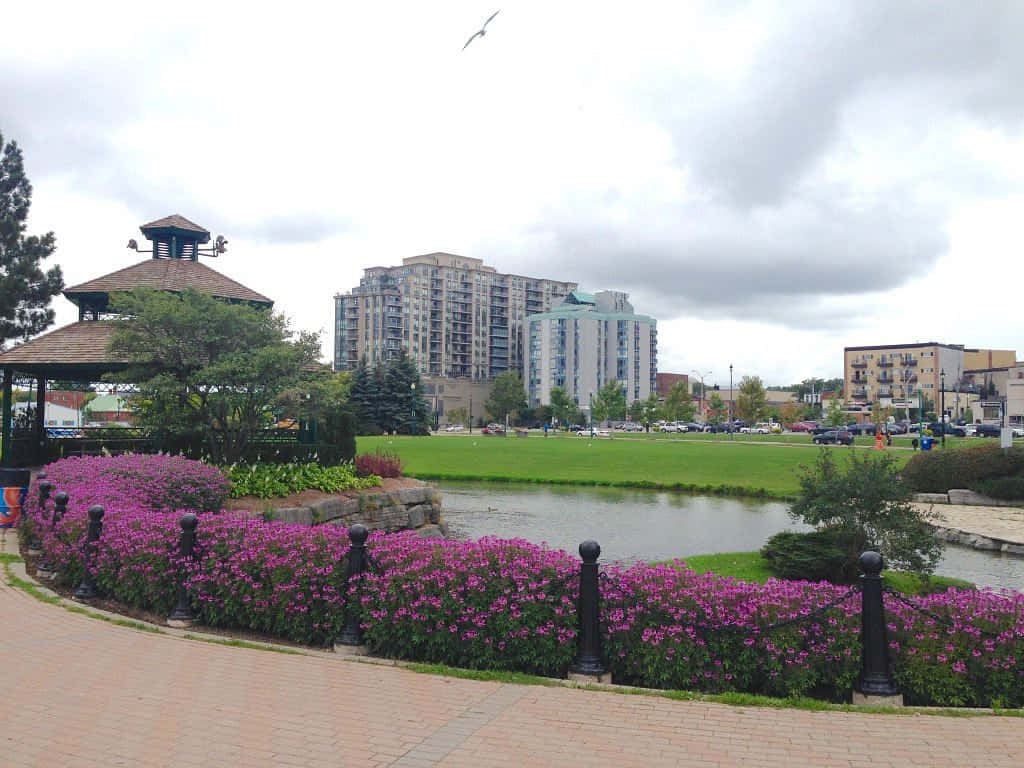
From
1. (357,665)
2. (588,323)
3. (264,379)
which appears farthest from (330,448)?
(588,323)

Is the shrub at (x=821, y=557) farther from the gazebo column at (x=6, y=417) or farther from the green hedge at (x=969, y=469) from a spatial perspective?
the gazebo column at (x=6, y=417)

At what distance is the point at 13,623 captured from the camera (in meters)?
8.55

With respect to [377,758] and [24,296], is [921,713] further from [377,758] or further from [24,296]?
[24,296]

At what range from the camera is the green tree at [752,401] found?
343 feet

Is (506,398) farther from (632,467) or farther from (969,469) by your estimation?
(969,469)

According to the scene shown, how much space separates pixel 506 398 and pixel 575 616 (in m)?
129

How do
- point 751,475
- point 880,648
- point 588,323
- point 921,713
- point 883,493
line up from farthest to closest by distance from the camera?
1. point 588,323
2. point 751,475
3. point 883,493
4. point 880,648
5. point 921,713

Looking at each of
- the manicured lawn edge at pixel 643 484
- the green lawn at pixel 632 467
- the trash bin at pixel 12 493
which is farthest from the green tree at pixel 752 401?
the trash bin at pixel 12 493

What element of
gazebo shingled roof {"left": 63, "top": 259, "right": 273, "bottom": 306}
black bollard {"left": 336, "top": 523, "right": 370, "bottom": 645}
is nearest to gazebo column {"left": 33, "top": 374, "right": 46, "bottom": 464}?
gazebo shingled roof {"left": 63, "top": 259, "right": 273, "bottom": 306}

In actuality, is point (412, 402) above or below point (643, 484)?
above

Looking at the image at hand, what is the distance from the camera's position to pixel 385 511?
20.1 meters

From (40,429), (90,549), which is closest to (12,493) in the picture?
(90,549)

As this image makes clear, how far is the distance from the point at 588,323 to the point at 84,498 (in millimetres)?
161515

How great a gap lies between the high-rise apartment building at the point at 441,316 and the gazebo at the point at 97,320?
449 ft
